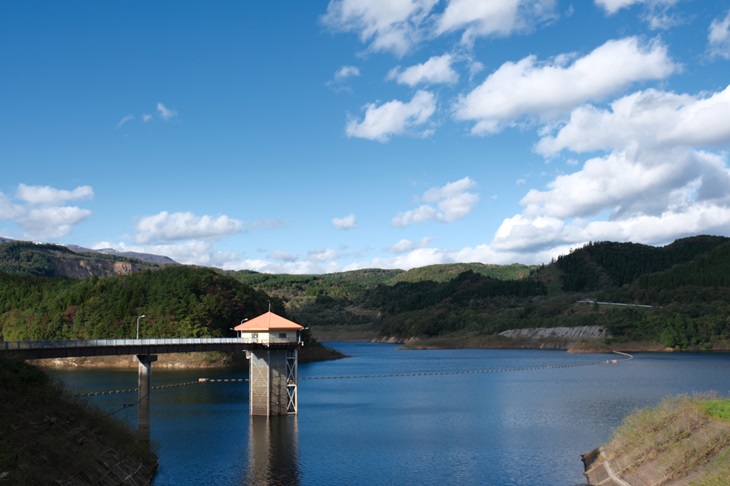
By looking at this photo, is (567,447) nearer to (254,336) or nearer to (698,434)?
(698,434)

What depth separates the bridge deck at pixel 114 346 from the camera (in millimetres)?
59594

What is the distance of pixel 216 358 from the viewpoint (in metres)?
171

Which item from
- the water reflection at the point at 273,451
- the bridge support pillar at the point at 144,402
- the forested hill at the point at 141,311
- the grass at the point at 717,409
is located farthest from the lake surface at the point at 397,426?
the forested hill at the point at 141,311

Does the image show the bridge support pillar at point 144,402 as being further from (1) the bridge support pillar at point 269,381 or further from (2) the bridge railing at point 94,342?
(1) the bridge support pillar at point 269,381

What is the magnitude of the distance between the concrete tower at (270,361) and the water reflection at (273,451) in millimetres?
1633

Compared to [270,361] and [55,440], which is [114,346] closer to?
[270,361]

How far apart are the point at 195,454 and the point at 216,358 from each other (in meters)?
109

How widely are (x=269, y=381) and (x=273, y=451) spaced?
19.4 meters

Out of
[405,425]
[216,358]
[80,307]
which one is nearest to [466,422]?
[405,425]

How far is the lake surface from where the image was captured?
57844 mm

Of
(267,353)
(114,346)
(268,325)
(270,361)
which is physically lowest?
(270,361)

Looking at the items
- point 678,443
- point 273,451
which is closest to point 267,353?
point 273,451

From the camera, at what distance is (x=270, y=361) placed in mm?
85250

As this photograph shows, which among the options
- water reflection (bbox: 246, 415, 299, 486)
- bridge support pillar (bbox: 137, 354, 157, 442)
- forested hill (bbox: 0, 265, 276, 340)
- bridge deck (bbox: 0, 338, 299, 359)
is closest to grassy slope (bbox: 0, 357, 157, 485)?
bridge deck (bbox: 0, 338, 299, 359)
